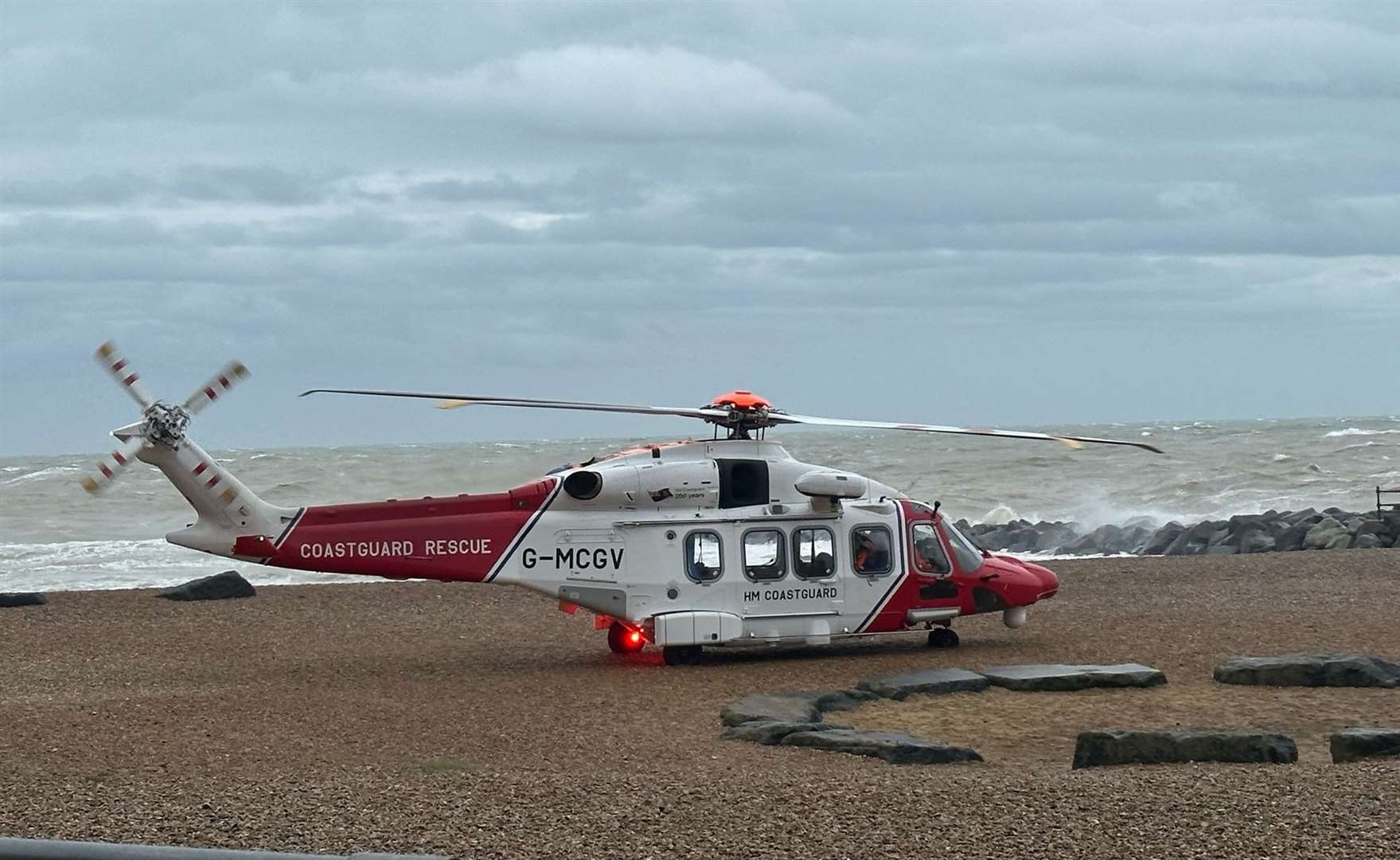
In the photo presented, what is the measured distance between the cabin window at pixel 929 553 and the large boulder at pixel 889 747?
6162mm

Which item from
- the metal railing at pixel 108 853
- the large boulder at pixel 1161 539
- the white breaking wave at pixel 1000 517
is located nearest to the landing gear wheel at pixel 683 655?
the metal railing at pixel 108 853

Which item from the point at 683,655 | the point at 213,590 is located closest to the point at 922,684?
the point at 683,655

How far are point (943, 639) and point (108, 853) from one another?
1333 cm

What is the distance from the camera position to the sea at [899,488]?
103ft

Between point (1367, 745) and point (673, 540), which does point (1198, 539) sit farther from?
point (1367, 745)

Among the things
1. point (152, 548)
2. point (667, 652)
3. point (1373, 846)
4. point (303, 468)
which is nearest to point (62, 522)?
point (152, 548)

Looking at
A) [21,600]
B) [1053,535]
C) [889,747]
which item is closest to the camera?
[889,747]

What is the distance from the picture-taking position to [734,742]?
11117 mm

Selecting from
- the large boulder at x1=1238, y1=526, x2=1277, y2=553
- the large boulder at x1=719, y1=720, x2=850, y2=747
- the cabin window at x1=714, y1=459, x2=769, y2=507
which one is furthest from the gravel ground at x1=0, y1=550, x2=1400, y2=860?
the large boulder at x1=1238, y1=526, x2=1277, y2=553

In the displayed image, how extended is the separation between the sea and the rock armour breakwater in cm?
221

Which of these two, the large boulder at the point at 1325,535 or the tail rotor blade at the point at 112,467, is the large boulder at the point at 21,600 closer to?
the tail rotor blade at the point at 112,467

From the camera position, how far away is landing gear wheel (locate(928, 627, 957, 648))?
17.4m

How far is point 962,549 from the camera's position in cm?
1712

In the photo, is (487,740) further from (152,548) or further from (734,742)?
(152,548)
